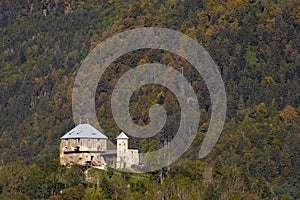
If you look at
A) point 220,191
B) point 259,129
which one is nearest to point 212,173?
point 220,191

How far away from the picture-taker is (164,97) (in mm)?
149625

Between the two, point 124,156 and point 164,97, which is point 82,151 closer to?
point 124,156

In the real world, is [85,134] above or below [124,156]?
above

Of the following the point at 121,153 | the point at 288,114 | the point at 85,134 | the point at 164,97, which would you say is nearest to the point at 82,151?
the point at 85,134

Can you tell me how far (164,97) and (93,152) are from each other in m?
57.0

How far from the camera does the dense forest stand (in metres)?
93.9

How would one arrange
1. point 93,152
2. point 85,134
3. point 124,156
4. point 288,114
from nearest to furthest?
1. point 93,152
2. point 85,134
3. point 124,156
4. point 288,114

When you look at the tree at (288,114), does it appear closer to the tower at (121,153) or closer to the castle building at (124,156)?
the castle building at (124,156)

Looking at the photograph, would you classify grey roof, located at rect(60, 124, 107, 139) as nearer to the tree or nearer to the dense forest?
the dense forest

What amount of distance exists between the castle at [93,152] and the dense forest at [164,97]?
45.8 inches

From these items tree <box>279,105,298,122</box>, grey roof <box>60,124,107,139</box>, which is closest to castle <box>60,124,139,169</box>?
grey roof <box>60,124,107,139</box>

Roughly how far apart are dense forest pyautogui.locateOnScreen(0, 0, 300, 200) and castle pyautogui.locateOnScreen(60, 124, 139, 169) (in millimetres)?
1163

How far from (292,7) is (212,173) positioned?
68554 millimetres

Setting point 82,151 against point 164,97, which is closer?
point 82,151
